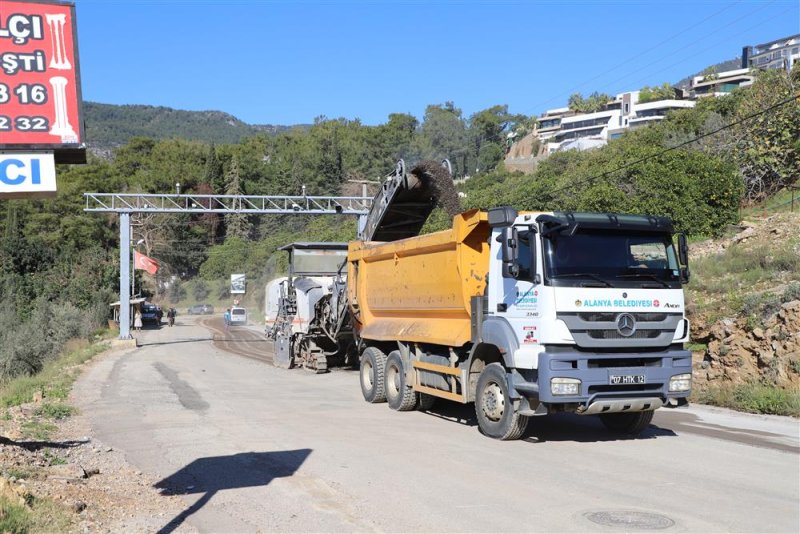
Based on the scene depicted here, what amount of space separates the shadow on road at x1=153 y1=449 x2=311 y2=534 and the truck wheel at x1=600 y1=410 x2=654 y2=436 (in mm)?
4741

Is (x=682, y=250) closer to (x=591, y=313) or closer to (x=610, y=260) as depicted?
(x=610, y=260)

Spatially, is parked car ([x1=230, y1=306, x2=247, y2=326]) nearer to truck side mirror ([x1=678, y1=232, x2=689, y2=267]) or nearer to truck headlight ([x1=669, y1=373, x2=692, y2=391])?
truck side mirror ([x1=678, y1=232, x2=689, y2=267])

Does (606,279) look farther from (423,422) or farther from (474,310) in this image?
(423,422)

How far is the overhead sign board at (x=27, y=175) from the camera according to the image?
750 centimetres

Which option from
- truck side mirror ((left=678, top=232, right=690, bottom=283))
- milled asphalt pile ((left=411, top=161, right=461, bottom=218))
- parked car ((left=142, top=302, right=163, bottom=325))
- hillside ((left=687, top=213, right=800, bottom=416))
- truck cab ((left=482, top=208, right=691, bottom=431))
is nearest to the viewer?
truck cab ((left=482, top=208, right=691, bottom=431))

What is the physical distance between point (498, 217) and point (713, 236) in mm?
22776

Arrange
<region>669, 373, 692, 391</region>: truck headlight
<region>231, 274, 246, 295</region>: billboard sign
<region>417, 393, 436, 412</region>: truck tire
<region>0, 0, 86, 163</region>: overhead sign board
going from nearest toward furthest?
<region>0, 0, 86, 163</region>: overhead sign board, <region>669, 373, 692, 391</region>: truck headlight, <region>417, 393, 436, 412</region>: truck tire, <region>231, 274, 246, 295</region>: billboard sign

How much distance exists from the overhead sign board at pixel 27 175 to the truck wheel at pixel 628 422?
850 centimetres

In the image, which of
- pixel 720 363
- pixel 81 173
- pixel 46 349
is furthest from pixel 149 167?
pixel 720 363

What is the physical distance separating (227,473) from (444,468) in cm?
260

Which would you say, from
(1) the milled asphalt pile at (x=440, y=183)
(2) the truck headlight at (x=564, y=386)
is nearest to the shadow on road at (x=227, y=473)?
(2) the truck headlight at (x=564, y=386)

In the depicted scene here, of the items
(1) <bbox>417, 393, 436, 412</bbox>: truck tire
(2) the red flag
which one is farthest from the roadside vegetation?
(2) the red flag

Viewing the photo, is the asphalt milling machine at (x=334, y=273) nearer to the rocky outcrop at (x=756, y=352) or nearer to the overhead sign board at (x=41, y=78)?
the rocky outcrop at (x=756, y=352)

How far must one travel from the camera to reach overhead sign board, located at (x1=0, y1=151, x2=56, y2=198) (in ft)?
24.6
